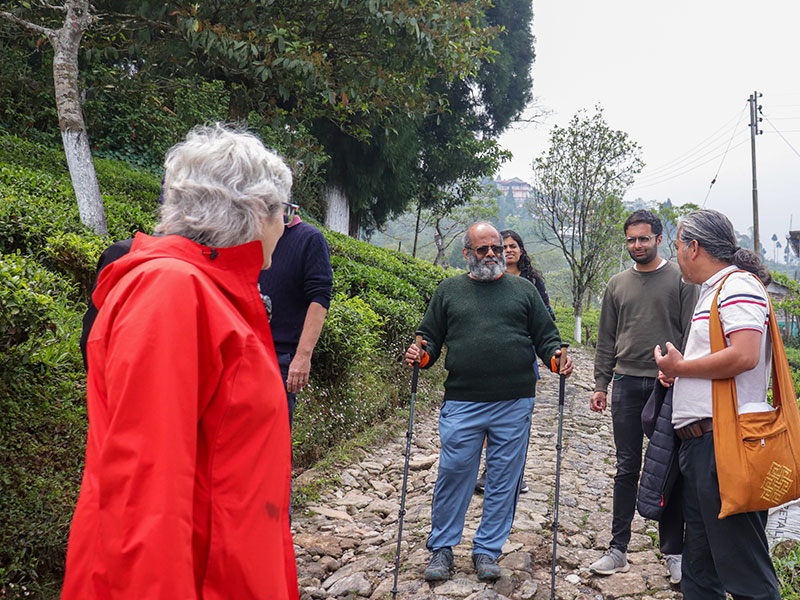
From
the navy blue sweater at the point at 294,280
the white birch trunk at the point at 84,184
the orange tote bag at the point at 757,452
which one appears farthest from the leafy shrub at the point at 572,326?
the orange tote bag at the point at 757,452

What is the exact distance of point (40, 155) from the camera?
9.52m

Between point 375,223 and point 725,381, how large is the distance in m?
18.0

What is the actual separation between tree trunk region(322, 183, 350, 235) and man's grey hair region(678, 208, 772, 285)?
1439 centimetres

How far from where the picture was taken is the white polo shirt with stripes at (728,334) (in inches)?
103

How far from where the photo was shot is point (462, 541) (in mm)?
4344

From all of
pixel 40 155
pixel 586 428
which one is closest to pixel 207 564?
pixel 586 428

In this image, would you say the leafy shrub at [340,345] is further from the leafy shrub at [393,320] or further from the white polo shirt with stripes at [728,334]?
the white polo shirt with stripes at [728,334]

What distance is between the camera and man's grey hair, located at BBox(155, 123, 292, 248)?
1577mm

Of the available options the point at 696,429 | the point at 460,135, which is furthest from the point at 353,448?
the point at 460,135

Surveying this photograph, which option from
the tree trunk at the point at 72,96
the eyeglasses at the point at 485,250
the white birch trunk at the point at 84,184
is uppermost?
the tree trunk at the point at 72,96

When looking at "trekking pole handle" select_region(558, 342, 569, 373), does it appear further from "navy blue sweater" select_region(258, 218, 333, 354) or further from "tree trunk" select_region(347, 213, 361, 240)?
"tree trunk" select_region(347, 213, 361, 240)

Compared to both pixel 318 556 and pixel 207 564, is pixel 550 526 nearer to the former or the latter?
pixel 318 556

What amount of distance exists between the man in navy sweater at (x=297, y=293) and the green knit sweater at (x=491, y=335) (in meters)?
0.84

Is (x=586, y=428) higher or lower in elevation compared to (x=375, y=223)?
lower
